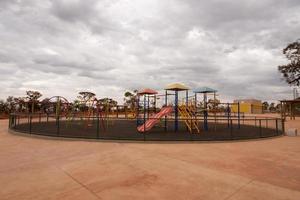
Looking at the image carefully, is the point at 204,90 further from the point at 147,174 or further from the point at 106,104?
the point at 147,174

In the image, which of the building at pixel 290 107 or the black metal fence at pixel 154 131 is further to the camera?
the building at pixel 290 107

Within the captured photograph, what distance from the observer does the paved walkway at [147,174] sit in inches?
169

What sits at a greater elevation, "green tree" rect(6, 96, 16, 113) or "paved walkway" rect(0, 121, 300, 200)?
"green tree" rect(6, 96, 16, 113)

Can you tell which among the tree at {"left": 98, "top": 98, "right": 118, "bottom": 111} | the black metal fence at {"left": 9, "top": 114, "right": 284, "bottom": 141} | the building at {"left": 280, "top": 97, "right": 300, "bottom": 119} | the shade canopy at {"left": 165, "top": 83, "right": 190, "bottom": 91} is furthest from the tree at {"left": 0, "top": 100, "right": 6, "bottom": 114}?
the building at {"left": 280, "top": 97, "right": 300, "bottom": 119}

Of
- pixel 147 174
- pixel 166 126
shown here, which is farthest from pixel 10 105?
pixel 147 174

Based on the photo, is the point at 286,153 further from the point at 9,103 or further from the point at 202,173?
the point at 9,103

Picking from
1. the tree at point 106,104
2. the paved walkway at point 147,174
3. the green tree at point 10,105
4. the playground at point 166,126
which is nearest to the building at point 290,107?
the playground at point 166,126

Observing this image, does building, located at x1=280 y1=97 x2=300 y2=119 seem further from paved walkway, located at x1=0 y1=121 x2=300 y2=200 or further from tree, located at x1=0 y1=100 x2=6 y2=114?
tree, located at x1=0 y1=100 x2=6 y2=114

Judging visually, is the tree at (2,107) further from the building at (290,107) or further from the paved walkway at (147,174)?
the building at (290,107)

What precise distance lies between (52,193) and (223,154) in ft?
19.4

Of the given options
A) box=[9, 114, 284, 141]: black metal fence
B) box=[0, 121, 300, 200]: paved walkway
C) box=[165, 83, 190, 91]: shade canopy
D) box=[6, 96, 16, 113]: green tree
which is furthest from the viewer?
box=[6, 96, 16, 113]: green tree

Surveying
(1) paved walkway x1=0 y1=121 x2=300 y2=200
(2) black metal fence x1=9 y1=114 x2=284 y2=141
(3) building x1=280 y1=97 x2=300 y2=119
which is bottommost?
(1) paved walkway x1=0 y1=121 x2=300 y2=200

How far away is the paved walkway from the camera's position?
4285 millimetres

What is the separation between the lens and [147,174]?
17.8 feet
